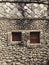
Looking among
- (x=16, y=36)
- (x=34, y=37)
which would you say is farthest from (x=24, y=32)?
(x=34, y=37)

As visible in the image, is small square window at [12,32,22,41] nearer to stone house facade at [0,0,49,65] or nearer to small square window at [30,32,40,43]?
stone house facade at [0,0,49,65]

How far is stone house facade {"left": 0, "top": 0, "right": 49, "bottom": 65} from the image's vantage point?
22.2ft

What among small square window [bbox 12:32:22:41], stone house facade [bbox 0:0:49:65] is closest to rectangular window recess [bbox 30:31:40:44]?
stone house facade [bbox 0:0:49:65]

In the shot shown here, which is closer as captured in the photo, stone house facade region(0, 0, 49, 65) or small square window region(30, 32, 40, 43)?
stone house facade region(0, 0, 49, 65)

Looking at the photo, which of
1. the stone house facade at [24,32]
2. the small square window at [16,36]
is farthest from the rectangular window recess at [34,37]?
the small square window at [16,36]

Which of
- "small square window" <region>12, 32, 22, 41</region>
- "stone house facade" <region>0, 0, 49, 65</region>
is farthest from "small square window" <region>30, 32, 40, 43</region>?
"small square window" <region>12, 32, 22, 41</region>

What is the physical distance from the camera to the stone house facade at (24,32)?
6758 millimetres

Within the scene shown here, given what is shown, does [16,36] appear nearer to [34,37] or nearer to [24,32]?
[24,32]

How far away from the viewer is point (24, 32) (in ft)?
22.5

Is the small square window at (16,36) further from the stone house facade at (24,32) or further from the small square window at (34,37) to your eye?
the small square window at (34,37)

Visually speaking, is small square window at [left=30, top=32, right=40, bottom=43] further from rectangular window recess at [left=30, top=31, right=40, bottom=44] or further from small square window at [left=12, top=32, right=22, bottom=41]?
small square window at [left=12, top=32, right=22, bottom=41]

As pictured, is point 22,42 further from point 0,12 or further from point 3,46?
point 0,12


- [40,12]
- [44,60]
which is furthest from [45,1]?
[44,60]

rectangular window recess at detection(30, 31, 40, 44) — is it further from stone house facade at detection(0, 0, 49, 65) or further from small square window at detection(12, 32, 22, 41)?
small square window at detection(12, 32, 22, 41)
